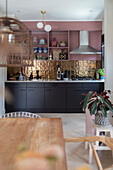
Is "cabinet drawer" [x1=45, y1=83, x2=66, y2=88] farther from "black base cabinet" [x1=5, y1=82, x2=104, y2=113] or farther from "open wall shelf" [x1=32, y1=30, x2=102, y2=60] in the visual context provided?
"open wall shelf" [x1=32, y1=30, x2=102, y2=60]

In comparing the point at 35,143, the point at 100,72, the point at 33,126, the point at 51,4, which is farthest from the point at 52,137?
the point at 100,72

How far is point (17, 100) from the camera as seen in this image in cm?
515

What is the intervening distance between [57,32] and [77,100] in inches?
88.9

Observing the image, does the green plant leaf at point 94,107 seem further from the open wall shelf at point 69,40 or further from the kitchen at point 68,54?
the open wall shelf at point 69,40

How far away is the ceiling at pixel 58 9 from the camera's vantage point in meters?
4.34

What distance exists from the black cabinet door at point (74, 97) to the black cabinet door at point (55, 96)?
134mm

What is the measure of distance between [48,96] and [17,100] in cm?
84

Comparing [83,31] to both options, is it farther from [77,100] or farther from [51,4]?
[77,100]

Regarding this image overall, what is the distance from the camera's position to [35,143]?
3.74 feet

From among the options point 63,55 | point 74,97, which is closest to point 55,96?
point 74,97

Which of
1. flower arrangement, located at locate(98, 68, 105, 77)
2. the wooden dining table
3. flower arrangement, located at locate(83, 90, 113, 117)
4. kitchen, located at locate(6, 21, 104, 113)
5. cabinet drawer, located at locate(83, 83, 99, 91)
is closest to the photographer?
the wooden dining table

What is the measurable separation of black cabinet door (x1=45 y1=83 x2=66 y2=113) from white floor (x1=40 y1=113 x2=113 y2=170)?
0.23 meters

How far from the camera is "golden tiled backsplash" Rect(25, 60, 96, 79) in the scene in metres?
5.91

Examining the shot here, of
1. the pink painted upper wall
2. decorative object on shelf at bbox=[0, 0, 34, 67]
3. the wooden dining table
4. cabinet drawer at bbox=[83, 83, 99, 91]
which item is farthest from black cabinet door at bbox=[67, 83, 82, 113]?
decorative object on shelf at bbox=[0, 0, 34, 67]
